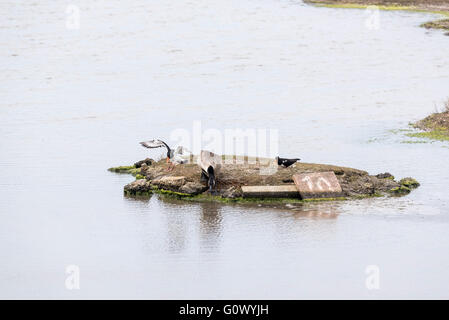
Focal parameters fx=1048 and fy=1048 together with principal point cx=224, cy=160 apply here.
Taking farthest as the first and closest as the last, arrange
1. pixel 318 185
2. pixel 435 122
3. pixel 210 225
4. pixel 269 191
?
pixel 435 122
pixel 318 185
pixel 269 191
pixel 210 225

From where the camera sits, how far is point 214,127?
4125 cm

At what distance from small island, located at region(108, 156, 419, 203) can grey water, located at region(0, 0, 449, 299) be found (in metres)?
0.52

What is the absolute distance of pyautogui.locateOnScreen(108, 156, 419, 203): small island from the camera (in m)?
29.4

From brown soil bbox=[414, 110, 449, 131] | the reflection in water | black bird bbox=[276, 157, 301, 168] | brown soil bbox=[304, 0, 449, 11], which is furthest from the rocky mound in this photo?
brown soil bbox=[304, 0, 449, 11]

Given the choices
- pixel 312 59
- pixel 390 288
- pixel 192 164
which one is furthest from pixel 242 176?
pixel 312 59

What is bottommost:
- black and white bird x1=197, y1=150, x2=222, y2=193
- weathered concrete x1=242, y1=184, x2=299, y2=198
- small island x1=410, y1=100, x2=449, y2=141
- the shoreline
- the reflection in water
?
the reflection in water

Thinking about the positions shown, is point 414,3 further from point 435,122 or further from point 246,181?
point 246,181

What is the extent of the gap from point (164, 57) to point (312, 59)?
29.0 ft

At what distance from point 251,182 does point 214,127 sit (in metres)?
11.8

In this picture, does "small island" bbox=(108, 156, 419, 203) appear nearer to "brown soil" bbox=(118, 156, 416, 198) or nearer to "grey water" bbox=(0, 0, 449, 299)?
"brown soil" bbox=(118, 156, 416, 198)

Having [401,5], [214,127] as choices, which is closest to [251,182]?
[214,127]

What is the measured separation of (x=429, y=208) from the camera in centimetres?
2888

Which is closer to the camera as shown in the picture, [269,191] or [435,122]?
[269,191]
